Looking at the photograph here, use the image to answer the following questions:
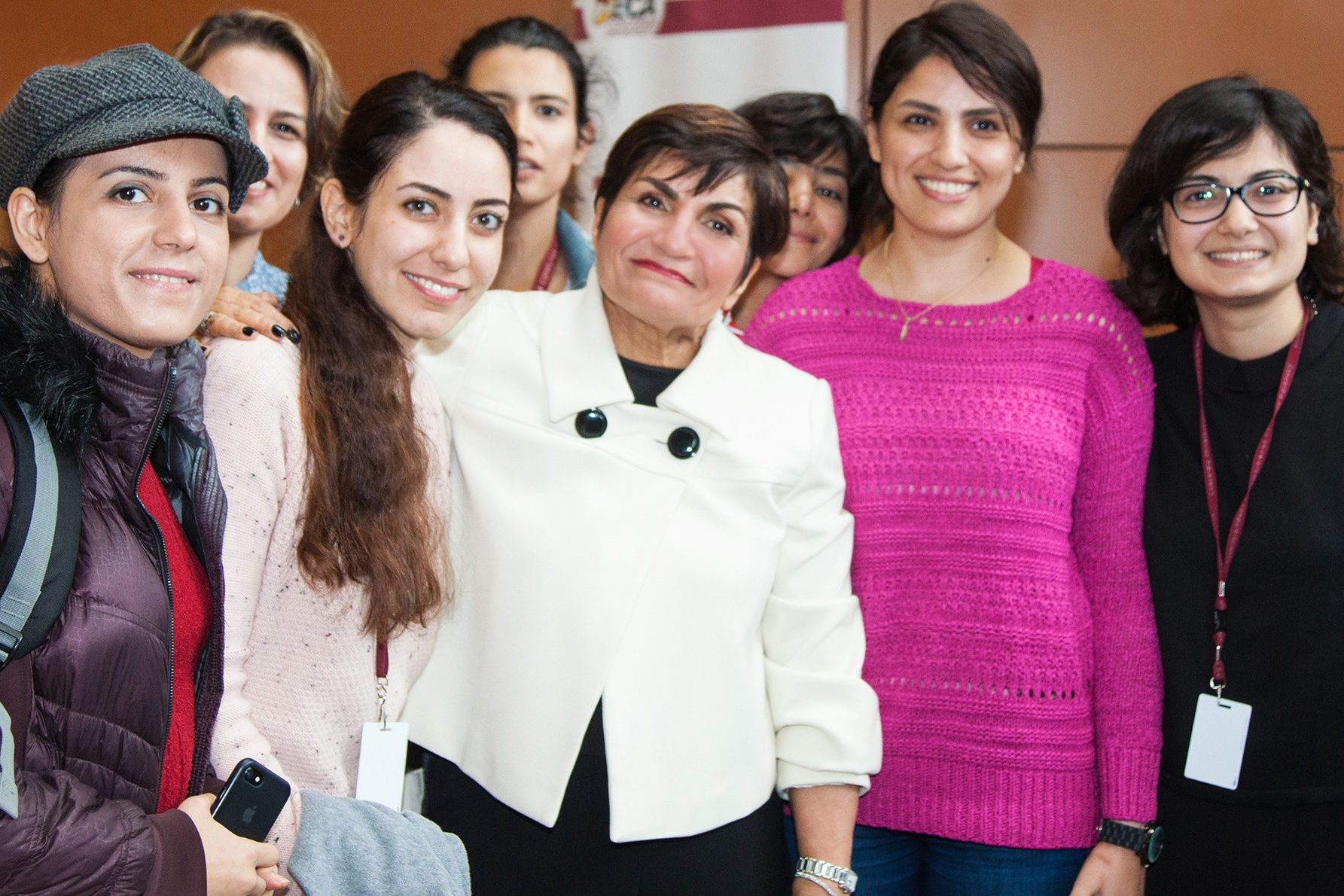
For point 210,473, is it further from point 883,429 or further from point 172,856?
point 883,429

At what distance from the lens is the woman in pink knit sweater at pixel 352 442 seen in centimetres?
160

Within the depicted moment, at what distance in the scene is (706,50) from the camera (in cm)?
354

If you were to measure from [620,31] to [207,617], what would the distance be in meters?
2.61

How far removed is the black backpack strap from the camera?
114cm

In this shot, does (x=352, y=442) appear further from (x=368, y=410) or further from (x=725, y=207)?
(x=725, y=207)

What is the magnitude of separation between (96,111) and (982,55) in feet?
5.04

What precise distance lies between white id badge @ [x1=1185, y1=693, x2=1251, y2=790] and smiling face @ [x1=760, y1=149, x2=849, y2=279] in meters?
1.28

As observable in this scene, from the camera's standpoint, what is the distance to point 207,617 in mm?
1455

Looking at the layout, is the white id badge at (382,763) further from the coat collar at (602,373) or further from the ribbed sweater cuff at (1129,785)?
the ribbed sweater cuff at (1129,785)

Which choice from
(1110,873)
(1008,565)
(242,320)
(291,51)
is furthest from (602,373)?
(1110,873)

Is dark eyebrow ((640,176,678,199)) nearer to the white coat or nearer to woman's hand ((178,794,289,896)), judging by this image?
the white coat

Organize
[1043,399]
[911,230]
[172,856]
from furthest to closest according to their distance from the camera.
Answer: [911,230]
[1043,399]
[172,856]

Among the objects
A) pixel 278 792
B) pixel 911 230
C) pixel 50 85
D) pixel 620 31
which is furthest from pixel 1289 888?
pixel 620 31

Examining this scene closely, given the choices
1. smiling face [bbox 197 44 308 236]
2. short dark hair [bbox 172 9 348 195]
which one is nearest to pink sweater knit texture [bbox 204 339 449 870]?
smiling face [bbox 197 44 308 236]
